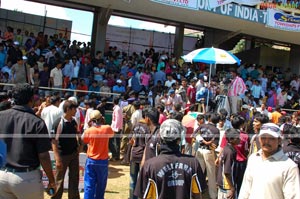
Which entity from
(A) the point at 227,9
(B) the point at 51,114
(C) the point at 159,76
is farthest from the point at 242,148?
(A) the point at 227,9

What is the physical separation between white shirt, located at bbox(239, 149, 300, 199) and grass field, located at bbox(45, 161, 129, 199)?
400cm

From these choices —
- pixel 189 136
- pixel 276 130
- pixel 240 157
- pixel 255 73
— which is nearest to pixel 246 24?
Result: pixel 255 73

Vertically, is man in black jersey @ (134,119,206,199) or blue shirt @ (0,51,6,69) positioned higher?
blue shirt @ (0,51,6,69)

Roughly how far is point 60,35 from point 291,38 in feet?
38.4

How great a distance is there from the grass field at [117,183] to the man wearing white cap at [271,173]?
13.0ft

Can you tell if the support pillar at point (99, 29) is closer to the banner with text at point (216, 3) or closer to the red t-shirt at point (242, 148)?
the banner with text at point (216, 3)

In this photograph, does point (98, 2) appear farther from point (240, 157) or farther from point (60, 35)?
point (240, 157)

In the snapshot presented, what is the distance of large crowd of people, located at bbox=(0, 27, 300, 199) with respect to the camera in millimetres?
3537

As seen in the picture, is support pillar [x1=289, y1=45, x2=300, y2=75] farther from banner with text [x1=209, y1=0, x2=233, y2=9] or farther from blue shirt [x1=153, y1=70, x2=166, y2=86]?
blue shirt [x1=153, y1=70, x2=166, y2=86]

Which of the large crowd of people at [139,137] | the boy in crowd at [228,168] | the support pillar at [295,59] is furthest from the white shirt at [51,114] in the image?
the support pillar at [295,59]

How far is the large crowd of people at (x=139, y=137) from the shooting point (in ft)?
11.6

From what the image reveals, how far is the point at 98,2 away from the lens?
16.2m

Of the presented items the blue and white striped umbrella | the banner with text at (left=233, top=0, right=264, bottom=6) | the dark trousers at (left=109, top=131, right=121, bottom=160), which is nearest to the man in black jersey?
the dark trousers at (left=109, top=131, right=121, bottom=160)

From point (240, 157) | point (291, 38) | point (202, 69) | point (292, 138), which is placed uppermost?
point (291, 38)
